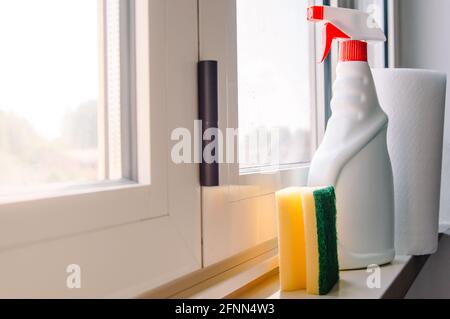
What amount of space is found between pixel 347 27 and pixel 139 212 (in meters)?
0.34

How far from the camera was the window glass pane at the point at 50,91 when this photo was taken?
34 centimetres

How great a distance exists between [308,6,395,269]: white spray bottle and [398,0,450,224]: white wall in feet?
1.47

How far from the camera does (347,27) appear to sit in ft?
1.92

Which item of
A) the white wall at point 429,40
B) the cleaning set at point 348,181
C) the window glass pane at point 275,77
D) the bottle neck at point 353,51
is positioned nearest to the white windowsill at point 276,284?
the cleaning set at point 348,181

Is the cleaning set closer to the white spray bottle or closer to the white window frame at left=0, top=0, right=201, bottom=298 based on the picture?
the white spray bottle

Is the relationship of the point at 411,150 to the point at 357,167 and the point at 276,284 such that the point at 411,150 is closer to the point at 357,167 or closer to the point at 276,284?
the point at 357,167

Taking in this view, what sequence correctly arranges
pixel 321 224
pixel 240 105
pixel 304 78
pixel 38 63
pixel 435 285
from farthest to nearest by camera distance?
pixel 435 285 < pixel 304 78 < pixel 240 105 < pixel 321 224 < pixel 38 63

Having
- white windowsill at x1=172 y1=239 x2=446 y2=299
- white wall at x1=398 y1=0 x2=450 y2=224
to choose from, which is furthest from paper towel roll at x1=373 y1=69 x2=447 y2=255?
white wall at x1=398 y1=0 x2=450 y2=224

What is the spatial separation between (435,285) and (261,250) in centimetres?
50

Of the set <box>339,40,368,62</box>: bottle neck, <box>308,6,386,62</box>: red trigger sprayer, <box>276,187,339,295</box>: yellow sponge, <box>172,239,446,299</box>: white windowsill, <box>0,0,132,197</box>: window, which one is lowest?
<box>172,239,446,299</box>: white windowsill

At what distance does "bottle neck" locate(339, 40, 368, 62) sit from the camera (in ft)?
1.89

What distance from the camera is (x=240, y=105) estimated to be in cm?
58

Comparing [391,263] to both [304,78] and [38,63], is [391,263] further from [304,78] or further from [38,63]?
[38,63]

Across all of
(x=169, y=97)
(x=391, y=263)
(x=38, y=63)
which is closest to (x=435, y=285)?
(x=391, y=263)
